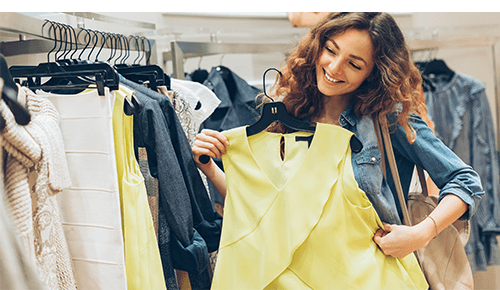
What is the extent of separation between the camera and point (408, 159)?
106 centimetres

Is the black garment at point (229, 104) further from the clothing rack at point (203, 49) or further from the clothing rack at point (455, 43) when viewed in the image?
the clothing rack at point (455, 43)

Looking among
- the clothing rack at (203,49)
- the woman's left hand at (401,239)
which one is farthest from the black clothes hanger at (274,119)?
the clothing rack at (203,49)

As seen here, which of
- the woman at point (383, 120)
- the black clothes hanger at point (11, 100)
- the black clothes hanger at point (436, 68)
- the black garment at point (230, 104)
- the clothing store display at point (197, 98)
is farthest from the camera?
the black clothes hanger at point (436, 68)

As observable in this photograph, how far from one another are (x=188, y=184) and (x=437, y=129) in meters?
1.51

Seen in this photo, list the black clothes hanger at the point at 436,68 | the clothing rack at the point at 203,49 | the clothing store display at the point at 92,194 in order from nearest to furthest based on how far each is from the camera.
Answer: the clothing store display at the point at 92,194, the clothing rack at the point at 203,49, the black clothes hanger at the point at 436,68

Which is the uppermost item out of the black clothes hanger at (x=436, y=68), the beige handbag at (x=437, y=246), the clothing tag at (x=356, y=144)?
the black clothes hanger at (x=436, y=68)

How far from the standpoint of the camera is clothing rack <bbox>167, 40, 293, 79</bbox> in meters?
1.62

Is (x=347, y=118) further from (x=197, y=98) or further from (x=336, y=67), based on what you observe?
(x=197, y=98)

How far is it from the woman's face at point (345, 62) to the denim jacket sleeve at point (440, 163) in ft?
0.49

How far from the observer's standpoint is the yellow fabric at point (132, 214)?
88cm

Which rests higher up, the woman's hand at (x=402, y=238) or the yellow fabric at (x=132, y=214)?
the yellow fabric at (x=132, y=214)

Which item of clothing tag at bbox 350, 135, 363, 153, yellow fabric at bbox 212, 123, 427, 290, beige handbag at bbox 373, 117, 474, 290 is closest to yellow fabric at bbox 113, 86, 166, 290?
yellow fabric at bbox 212, 123, 427, 290

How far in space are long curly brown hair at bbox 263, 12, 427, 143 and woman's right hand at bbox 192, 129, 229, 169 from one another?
6.3 inches

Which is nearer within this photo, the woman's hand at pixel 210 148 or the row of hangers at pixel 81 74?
the row of hangers at pixel 81 74
